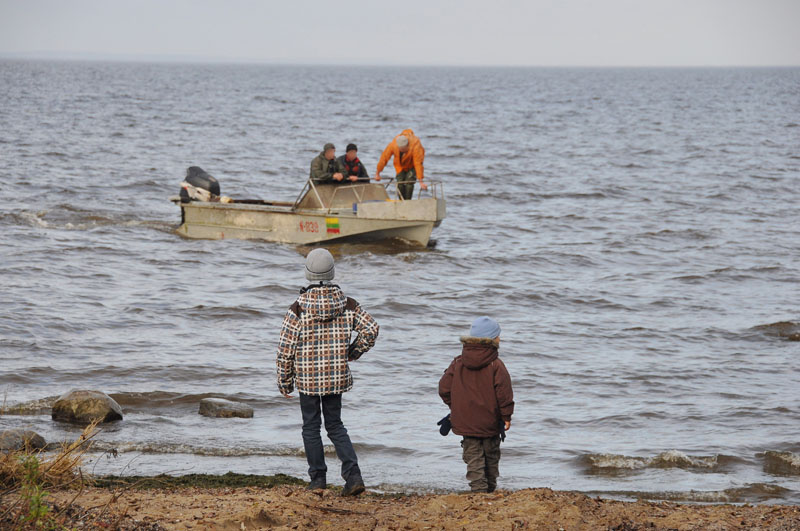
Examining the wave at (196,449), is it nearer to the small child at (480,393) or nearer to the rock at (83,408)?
the rock at (83,408)

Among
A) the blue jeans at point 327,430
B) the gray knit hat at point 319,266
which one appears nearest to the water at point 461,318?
the blue jeans at point 327,430

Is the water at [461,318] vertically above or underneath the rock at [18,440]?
underneath

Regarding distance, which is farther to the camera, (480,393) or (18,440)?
(18,440)

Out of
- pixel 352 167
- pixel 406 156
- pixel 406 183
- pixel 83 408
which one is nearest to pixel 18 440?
pixel 83 408

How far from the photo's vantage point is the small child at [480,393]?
5996mm

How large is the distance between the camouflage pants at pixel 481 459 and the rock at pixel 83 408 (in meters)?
3.83

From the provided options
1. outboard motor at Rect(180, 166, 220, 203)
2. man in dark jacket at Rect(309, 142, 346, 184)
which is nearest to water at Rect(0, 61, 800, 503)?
outboard motor at Rect(180, 166, 220, 203)

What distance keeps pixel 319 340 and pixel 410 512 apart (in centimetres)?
117

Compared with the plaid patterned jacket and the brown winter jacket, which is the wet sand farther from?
the plaid patterned jacket

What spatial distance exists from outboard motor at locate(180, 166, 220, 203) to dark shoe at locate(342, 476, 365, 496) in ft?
41.7

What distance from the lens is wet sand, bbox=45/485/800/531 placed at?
5.20 meters

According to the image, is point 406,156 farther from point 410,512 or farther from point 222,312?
point 410,512

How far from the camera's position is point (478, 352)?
6.01 metres

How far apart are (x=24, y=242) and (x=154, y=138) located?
2398 cm
